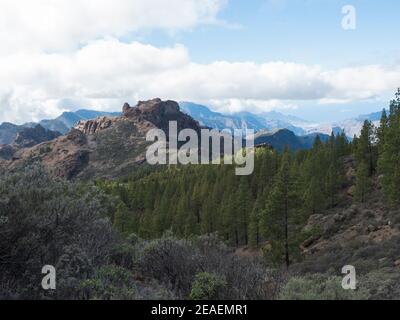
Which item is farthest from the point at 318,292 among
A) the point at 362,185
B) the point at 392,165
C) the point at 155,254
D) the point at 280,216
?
the point at 362,185

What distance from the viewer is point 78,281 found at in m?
8.86

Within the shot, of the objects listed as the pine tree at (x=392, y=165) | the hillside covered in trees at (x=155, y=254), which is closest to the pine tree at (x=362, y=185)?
the pine tree at (x=392, y=165)

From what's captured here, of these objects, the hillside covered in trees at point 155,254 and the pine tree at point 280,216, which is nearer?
the hillside covered in trees at point 155,254

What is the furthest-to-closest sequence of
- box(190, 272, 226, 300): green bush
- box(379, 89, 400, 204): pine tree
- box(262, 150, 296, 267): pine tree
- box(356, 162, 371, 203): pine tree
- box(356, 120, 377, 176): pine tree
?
box(356, 120, 377, 176): pine tree
box(356, 162, 371, 203): pine tree
box(379, 89, 400, 204): pine tree
box(262, 150, 296, 267): pine tree
box(190, 272, 226, 300): green bush

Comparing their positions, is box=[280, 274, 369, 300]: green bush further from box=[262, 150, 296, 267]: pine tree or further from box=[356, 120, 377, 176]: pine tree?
box=[356, 120, 377, 176]: pine tree

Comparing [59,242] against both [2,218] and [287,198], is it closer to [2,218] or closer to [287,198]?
[2,218]

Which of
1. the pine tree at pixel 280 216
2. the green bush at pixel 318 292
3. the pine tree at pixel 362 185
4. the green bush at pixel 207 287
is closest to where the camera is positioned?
the green bush at pixel 318 292

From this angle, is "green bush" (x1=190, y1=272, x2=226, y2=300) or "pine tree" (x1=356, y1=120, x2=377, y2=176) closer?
"green bush" (x1=190, y1=272, x2=226, y2=300)

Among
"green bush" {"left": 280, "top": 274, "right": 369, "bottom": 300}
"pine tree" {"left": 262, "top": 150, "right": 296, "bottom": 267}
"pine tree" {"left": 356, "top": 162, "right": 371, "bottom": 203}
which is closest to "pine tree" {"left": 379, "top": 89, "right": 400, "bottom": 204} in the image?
"pine tree" {"left": 356, "top": 162, "right": 371, "bottom": 203}

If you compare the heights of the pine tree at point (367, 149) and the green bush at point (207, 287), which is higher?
the pine tree at point (367, 149)

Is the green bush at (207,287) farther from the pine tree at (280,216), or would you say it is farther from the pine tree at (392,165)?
the pine tree at (392,165)

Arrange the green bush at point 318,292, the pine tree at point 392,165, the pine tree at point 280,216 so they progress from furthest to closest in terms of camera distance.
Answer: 1. the pine tree at point 392,165
2. the pine tree at point 280,216
3. the green bush at point 318,292

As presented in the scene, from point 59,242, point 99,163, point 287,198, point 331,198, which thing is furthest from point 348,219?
point 99,163
